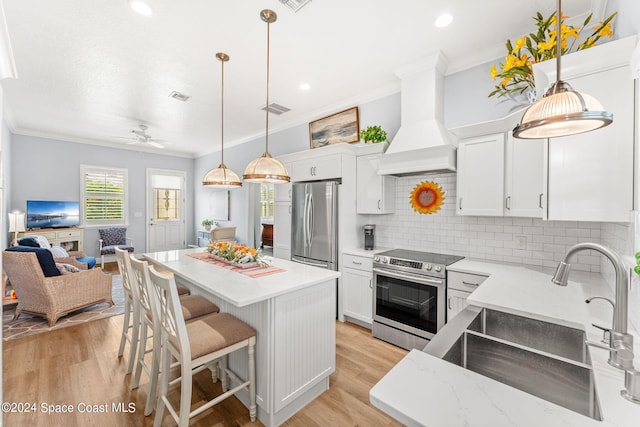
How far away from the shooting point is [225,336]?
1.75 m

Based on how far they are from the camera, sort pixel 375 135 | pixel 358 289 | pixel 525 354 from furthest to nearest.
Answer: pixel 375 135, pixel 358 289, pixel 525 354

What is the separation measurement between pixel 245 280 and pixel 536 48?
9.62 feet

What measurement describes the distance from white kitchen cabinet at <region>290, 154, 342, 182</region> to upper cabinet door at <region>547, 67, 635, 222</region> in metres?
2.17

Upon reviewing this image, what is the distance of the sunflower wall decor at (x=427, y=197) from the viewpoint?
312cm

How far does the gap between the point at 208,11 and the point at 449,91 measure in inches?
96.8

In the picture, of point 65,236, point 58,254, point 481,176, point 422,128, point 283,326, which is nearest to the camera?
point 283,326

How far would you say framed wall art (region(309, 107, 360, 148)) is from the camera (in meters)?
3.90

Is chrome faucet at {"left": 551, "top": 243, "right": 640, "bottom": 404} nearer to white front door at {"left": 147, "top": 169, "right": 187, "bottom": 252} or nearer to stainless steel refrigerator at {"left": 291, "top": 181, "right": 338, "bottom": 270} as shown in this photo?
stainless steel refrigerator at {"left": 291, "top": 181, "right": 338, "bottom": 270}

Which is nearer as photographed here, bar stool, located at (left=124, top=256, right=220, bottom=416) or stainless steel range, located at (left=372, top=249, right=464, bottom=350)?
bar stool, located at (left=124, top=256, right=220, bottom=416)

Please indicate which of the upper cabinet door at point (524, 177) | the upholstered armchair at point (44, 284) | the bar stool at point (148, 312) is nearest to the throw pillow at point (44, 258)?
the upholstered armchair at point (44, 284)

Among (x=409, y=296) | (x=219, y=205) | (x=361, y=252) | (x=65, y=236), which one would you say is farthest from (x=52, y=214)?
(x=409, y=296)

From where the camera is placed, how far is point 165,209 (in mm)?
7406

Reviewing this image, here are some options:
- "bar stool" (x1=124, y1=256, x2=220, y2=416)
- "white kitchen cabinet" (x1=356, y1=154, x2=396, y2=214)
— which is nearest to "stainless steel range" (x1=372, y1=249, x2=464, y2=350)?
"white kitchen cabinet" (x1=356, y1=154, x2=396, y2=214)

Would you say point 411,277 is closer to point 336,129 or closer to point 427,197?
point 427,197
